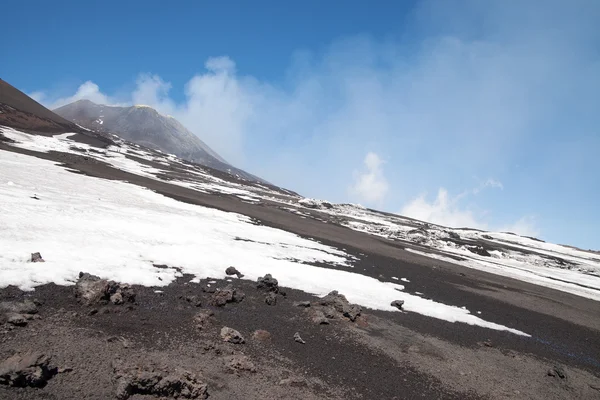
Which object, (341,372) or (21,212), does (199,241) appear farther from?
(341,372)

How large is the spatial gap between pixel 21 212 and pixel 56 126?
103 metres

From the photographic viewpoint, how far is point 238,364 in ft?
27.1

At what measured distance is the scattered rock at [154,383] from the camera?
635 centimetres

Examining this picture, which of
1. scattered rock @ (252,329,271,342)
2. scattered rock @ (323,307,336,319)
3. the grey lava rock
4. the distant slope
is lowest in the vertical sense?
scattered rock @ (252,329,271,342)

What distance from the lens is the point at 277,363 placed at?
8898mm

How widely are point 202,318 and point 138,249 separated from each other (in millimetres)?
7054

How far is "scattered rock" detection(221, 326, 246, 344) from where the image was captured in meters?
9.53

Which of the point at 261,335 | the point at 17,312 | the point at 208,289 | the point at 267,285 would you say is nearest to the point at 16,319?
the point at 17,312

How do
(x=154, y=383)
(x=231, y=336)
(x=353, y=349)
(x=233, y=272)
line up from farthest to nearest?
1. (x=233, y=272)
2. (x=353, y=349)
3. (x=231, y=336)
4. (x=154, y=383)

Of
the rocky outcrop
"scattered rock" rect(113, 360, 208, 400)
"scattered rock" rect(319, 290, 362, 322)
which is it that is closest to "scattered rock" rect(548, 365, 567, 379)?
"scattered rock" rect(319, 290, 362, 322)

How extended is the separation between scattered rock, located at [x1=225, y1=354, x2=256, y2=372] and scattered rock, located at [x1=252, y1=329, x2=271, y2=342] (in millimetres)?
1621

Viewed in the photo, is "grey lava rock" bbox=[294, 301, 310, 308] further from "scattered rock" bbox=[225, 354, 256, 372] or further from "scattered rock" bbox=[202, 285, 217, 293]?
→ "scattered rock" bbox=[225, 354, 256, 372]

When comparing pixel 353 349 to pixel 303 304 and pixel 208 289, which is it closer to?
pixel 303 304

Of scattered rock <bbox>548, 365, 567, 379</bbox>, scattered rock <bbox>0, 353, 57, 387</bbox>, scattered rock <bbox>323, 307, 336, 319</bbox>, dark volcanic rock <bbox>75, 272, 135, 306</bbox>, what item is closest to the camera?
scattered rock <bbox>0, 353, 57, 387</bbox>
